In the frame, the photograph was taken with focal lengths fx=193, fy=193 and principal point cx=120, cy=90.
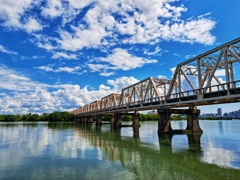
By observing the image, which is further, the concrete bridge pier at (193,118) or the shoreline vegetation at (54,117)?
the shoreline vegetation at (54,117)

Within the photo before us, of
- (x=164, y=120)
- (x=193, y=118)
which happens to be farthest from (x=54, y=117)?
(x=193, y=118)

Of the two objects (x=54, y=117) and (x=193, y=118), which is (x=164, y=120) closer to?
(x=193, y=118)

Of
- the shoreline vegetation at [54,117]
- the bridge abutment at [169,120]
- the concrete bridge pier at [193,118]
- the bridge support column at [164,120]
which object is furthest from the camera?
the shoreline vegetation at [54,117]

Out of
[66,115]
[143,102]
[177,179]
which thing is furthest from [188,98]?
[66,115]

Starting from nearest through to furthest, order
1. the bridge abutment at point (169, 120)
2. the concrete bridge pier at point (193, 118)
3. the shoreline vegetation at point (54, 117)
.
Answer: the bridge abutment at point (169, 120)
the concrete bridge pier at point (193, 118)
the shoreline vegetation at point (54, 117)

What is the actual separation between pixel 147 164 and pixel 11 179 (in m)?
11.0

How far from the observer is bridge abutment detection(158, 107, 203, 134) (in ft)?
141

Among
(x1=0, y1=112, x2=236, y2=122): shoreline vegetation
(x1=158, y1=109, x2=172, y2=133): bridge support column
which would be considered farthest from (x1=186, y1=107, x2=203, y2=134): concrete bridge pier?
(x1=0, y1=112, x2=236, y2=122): shoreline vegetation

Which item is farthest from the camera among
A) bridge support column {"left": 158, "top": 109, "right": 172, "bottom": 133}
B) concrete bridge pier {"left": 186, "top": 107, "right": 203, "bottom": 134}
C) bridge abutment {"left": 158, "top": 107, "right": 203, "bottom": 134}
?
concrete bridge pier {"left": 186, "top": 107, "right": 203, "bottom": 134}

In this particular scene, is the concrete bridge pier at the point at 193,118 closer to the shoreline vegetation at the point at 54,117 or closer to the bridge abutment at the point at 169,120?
the bridge abutment at the point at 169,120

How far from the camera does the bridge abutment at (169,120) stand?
141ft

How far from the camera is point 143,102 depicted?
176ft

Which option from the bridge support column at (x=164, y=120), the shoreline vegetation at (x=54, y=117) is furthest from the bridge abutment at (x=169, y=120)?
the shoreline vegetation at (x=54, y=117)

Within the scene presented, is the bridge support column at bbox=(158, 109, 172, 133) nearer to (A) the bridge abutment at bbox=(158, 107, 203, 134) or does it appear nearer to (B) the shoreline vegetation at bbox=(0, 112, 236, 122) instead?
(A) the bridge abutment at bbox=(158, 107, 203, 134)
